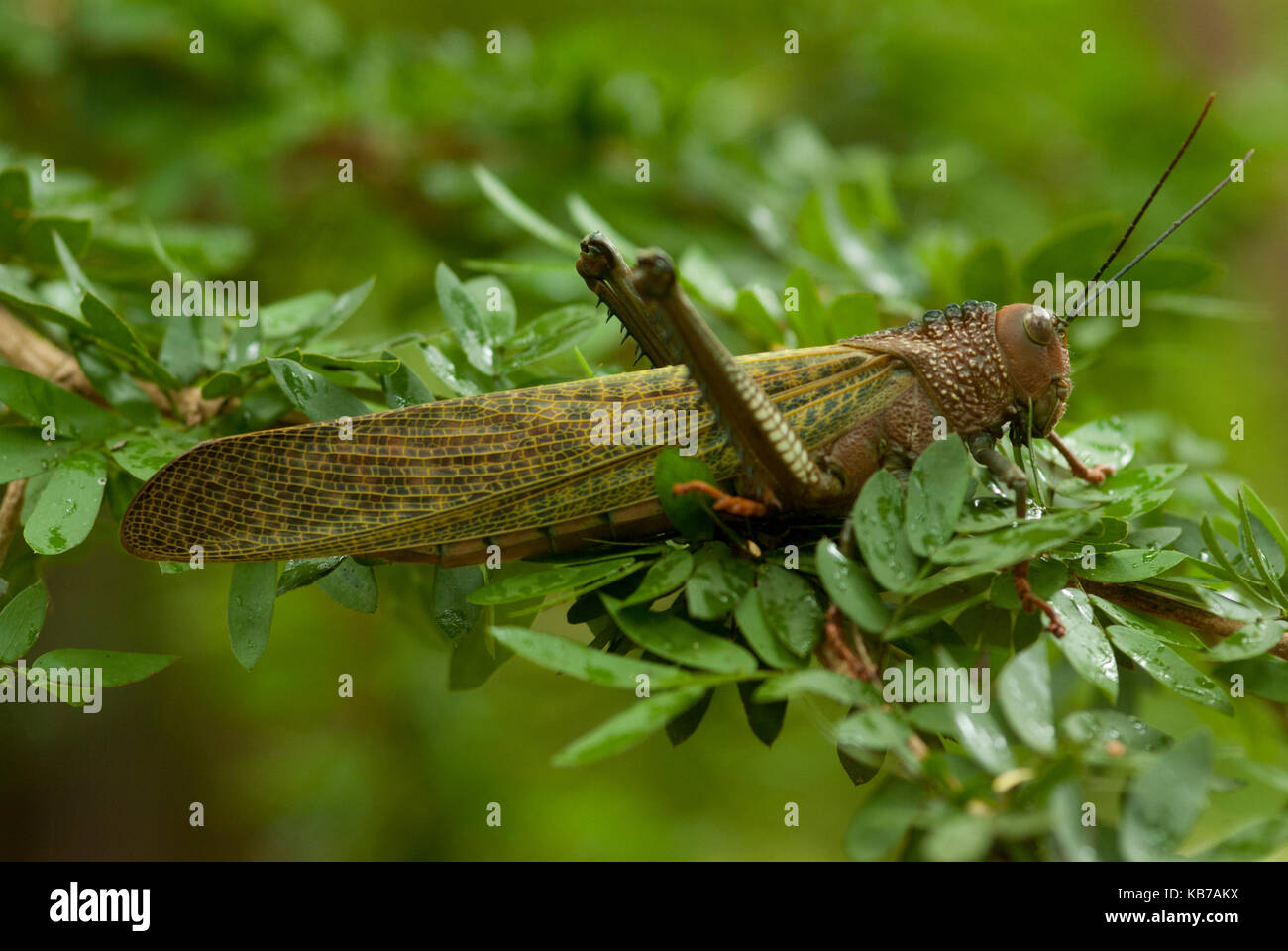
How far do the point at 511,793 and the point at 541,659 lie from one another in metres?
2.04

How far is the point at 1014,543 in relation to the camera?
0.87m

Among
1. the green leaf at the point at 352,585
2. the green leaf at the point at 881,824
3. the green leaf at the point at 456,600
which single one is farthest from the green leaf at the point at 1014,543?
the green leaf at the point at 352,585

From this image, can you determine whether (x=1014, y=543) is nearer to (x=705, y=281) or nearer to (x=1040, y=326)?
(x=1040, y=326)

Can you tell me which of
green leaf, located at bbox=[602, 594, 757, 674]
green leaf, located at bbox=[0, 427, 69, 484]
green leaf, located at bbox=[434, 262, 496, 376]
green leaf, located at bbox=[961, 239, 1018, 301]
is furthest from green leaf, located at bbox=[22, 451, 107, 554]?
green leaf, located at bbox=[961, 239, 1018, 301]

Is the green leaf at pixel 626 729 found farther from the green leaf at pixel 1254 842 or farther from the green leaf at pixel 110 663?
the green leaf at pixel 110 663

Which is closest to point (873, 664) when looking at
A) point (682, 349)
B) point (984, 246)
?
point (682, 349)

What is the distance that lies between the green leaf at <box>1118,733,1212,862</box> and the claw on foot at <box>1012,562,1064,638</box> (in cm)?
23

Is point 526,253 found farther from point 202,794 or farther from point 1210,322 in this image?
point 202,794

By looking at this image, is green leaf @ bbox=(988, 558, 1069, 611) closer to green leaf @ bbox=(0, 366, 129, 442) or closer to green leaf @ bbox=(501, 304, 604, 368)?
green leaf @ bbox=(501, 304, 604, 368)

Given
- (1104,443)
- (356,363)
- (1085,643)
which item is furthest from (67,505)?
(1104,443)

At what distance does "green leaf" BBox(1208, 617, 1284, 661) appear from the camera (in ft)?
2.97

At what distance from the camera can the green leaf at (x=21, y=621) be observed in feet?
3.25

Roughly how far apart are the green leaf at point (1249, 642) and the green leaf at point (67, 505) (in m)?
1.23

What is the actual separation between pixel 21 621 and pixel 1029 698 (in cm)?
105
